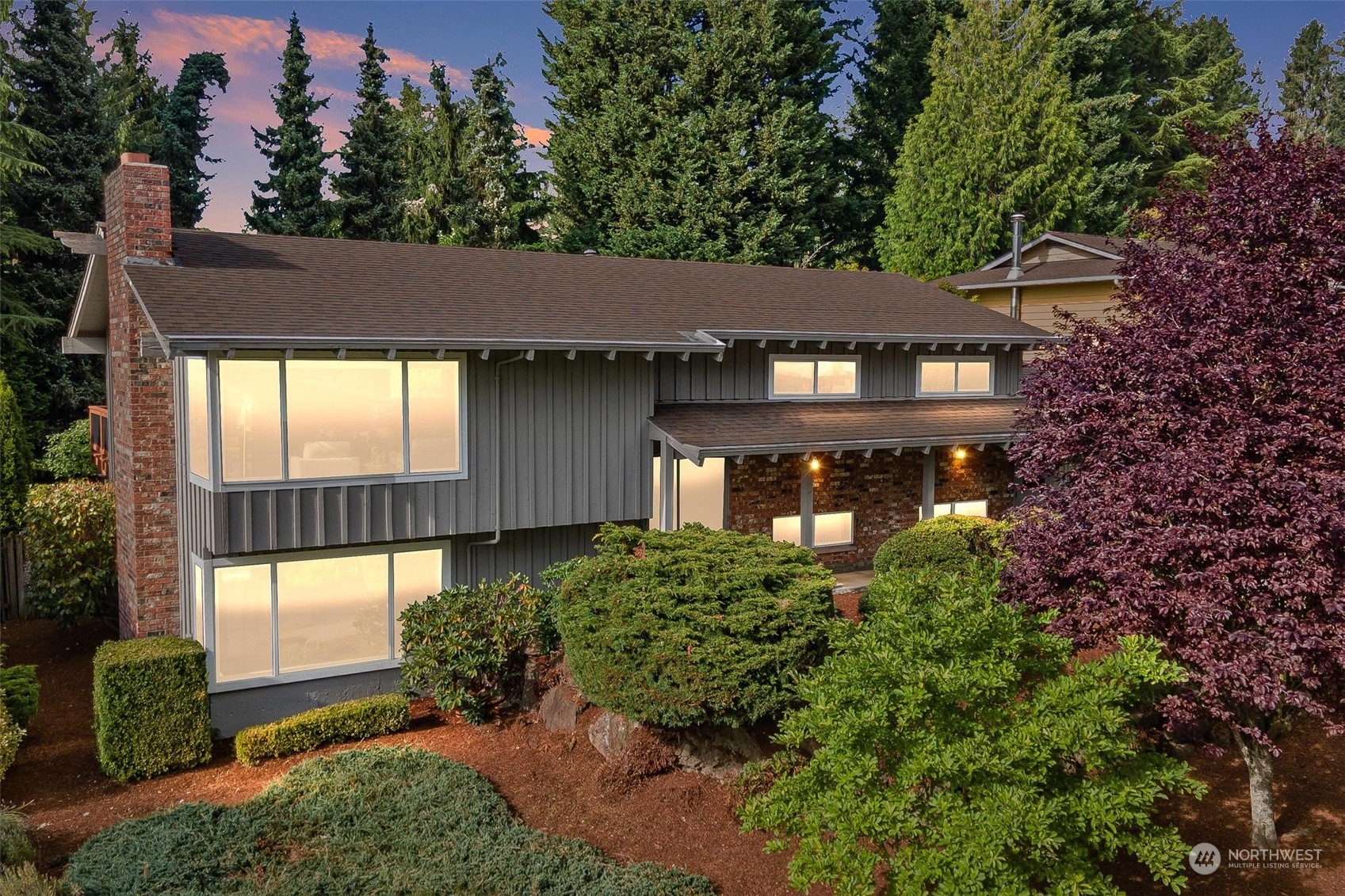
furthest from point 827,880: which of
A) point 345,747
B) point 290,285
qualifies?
point 290,285

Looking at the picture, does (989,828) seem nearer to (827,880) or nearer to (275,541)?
(827,880)

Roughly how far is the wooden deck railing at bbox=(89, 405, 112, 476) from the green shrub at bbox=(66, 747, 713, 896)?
12598 millimetres

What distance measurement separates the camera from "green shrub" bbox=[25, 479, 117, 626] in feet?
44.4

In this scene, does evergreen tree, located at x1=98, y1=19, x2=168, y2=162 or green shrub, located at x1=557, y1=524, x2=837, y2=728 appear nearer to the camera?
green shrub, located at x1=557, y1=524, x2=837, y2=728

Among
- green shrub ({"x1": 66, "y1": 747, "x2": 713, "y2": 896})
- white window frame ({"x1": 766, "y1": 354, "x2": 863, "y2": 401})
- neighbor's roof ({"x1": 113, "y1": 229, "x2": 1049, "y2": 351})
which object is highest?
neighbor's roof ({"x1": 113, "y1": 229, "x2": 1049, "y2": 351})

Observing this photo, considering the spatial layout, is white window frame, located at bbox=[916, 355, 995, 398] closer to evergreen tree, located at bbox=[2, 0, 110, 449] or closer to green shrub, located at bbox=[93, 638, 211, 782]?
green shrub, located at bbox=[93, 638, 211, 782]

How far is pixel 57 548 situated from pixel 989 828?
1380 centimetres

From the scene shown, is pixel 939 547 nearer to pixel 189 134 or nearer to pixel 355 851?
pixel 355 851

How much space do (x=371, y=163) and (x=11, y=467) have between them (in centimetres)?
2258

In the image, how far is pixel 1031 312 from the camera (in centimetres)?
2550

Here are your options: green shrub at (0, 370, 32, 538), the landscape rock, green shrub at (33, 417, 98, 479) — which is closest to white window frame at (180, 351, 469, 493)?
the landscape rock

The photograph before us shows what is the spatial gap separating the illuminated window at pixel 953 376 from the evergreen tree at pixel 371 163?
2476cm

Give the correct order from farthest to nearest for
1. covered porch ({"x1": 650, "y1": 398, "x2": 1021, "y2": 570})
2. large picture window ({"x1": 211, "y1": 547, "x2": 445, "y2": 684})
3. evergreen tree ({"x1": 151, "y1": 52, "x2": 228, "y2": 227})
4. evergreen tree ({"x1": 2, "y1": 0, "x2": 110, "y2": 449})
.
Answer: evergreen tree ({"x1": 151, "y1": 52, "x2": 228, "y2": 227}), evergreen tree ({"x1": 2, "y1": 0, "x2": 110, "y2": 449}), covered porch ({"x1": 650, "y1": 398, "x2": 1021, "y2": 570}), large picture window ({"x1": 211, "y1": 547, "x2": 445, "y2": 684})

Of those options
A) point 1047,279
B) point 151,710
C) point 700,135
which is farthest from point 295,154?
point 151,710
